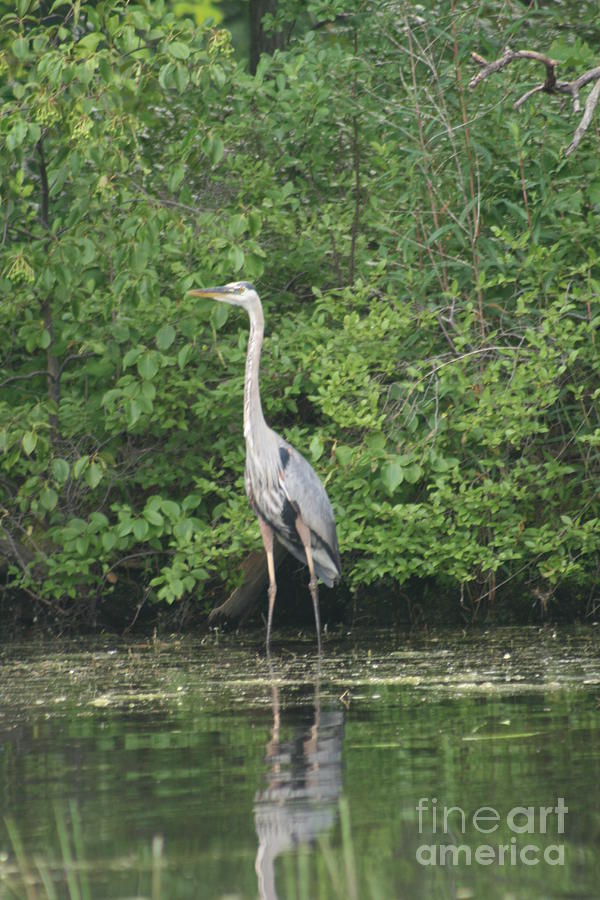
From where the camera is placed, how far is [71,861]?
3.47 metres

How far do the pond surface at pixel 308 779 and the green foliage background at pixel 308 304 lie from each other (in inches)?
64.1

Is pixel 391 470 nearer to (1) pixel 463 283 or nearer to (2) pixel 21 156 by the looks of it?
(1) pixel 463 283

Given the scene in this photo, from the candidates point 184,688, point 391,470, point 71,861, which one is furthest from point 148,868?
point 391,470

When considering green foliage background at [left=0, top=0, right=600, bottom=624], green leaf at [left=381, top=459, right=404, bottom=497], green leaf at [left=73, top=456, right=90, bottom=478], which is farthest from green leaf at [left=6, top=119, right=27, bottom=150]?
green leaf at [left=381, top=459, right=404, bottom=497]

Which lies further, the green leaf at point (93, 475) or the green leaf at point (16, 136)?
the green leaf at point (93, 475)

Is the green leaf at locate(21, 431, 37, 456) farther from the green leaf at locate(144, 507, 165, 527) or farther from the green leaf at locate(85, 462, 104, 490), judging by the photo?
the green leaf at locate(144, 507, 165, 527)

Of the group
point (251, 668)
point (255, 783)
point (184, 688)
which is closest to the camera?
point (255, 783)

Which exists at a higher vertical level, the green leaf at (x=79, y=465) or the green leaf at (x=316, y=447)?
the green leaf at (x=316, y=447)

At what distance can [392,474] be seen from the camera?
27.2ft

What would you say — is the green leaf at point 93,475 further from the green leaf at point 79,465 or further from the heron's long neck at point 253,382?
the heron's long neck at point 253,382

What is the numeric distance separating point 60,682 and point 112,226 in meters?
3.20

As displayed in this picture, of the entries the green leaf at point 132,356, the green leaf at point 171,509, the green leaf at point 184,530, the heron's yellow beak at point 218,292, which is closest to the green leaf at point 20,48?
the heron's yellow beak at point 218,292

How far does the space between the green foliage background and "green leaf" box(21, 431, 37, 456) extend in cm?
8

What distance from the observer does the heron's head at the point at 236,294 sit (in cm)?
882
